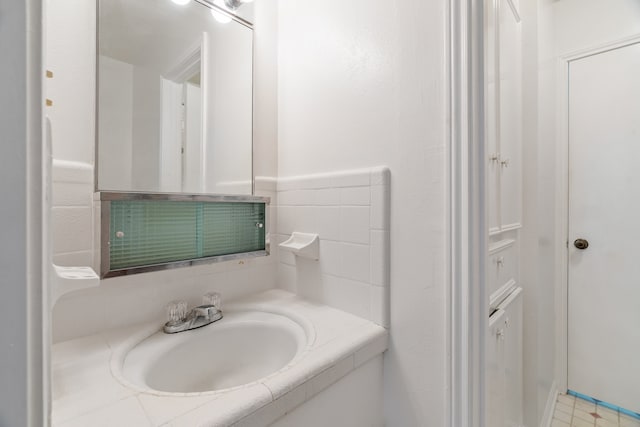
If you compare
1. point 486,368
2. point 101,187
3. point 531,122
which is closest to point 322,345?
point 486,368

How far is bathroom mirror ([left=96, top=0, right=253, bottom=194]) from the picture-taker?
82cm

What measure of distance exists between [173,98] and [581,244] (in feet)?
7.20

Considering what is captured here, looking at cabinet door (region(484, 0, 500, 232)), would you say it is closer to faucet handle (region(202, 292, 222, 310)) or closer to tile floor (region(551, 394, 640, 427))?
faucet handle (region(202, 292, 222, 310))

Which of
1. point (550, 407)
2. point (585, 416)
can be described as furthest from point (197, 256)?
point (585, 416)

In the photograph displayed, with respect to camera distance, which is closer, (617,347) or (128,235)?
(128,235)

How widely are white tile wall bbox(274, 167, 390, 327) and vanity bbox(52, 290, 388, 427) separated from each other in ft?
0.20

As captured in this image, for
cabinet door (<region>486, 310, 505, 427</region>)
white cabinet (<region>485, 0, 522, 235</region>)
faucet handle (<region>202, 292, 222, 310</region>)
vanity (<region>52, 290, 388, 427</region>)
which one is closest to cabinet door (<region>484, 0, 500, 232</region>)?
white cabinet (<region>485, 0, 522, 235</region>)

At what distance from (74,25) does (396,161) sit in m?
0.97

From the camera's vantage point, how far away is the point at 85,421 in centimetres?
47

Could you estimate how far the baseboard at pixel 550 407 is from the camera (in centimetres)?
147

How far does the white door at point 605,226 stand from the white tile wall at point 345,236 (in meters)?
1.53

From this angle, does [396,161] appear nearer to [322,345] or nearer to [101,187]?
[322,345]

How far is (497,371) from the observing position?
38.8 inches

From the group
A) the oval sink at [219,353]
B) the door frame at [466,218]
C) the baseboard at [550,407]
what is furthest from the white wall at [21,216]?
the baseboard at [550,407]
